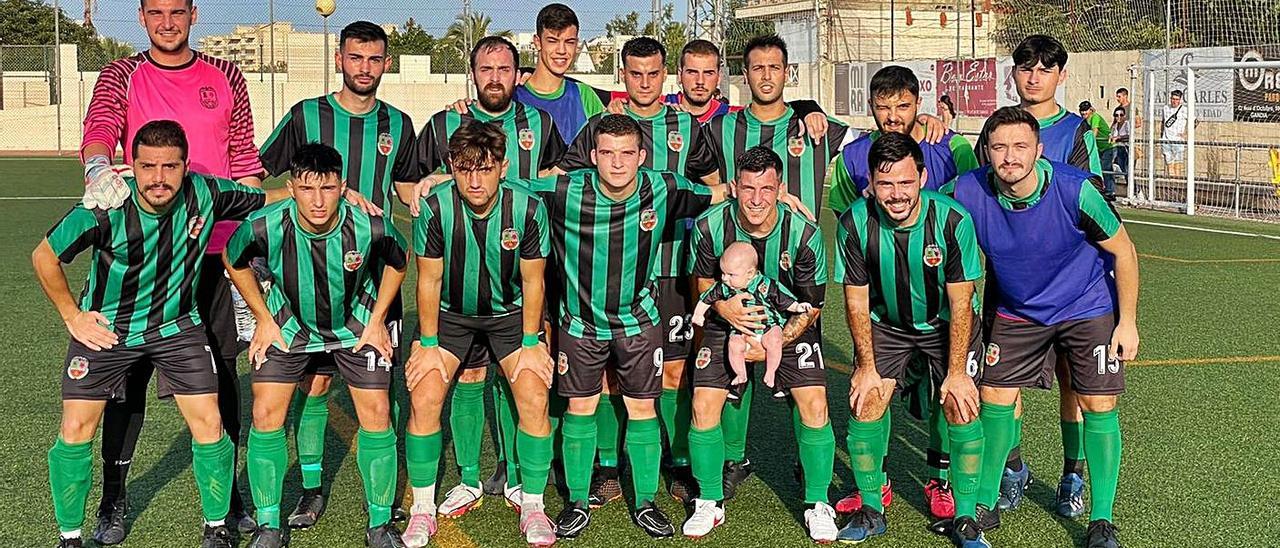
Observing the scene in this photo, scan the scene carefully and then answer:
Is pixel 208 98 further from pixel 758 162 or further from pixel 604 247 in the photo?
pixel 758 162

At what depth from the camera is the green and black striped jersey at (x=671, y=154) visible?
5.56 metres

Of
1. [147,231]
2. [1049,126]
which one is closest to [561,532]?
[147,231]

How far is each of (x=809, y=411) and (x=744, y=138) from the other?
1.32 m

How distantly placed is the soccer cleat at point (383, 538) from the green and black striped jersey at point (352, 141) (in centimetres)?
141

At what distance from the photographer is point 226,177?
17.0ft

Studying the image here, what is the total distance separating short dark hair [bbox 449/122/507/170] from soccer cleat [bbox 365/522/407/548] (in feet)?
4.50

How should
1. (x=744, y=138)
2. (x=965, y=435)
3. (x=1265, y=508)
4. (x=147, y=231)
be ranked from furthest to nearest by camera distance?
(x=744, y=138), (x=1265, y=508), (x=965, y=435), (x=147, y=231)

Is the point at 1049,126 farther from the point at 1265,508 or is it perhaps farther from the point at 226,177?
the point at 226,177

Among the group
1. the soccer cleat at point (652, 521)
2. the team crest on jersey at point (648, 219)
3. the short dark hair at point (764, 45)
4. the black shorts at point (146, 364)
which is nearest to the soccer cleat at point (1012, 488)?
the soccer cleat at point (652, 521)

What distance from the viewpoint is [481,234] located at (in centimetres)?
498

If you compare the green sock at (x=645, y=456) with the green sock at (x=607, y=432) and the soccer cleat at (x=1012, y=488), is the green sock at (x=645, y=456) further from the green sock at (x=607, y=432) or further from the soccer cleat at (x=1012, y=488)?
the soccer cleat at (x=1012, y=488)

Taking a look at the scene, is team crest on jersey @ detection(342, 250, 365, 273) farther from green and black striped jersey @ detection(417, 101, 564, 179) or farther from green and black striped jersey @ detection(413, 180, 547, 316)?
green and black striped jersey @ detection(417, 101, 564, 179)

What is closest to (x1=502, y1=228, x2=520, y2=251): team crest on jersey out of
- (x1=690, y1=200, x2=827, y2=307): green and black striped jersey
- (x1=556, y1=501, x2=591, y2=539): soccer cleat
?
(x1=690, y1=200, x2=827, y2=307): green and black striped jersey

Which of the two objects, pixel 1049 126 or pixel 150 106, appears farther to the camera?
pixel 1049 126
